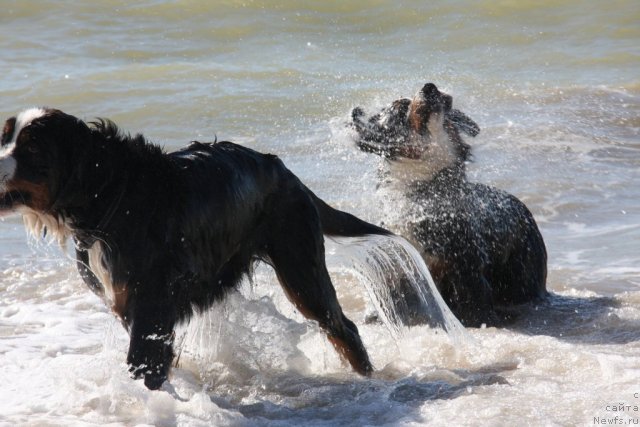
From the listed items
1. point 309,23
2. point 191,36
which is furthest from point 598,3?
point 191,36

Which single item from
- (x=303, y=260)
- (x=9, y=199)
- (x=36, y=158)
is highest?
(x=36, y=158)

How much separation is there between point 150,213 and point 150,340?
507 mm

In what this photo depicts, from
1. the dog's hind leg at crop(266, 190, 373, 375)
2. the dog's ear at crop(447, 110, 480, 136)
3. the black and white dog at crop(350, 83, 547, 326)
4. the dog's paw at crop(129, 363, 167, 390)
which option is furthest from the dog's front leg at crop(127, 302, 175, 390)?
the dog's ear at crop(447, 110, 480, 136)

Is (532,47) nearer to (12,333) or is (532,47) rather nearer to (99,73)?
(99,73)

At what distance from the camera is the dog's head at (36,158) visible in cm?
407

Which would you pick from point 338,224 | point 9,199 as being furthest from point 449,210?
point 9,199

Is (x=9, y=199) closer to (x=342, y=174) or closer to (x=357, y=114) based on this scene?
(x=357, y=114)

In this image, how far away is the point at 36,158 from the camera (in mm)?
4102

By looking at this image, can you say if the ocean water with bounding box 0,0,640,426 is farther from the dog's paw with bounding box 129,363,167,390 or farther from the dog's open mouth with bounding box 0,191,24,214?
the dog's open mouth with bounding box 0,191,24,214

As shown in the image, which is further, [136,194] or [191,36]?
[191,36]

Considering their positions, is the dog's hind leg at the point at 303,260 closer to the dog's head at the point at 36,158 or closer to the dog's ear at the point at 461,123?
the dog's head at the point at 36,158

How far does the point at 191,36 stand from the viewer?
15.3 m

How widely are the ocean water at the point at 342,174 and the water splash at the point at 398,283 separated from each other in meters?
0.09

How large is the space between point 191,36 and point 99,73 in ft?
8.38
